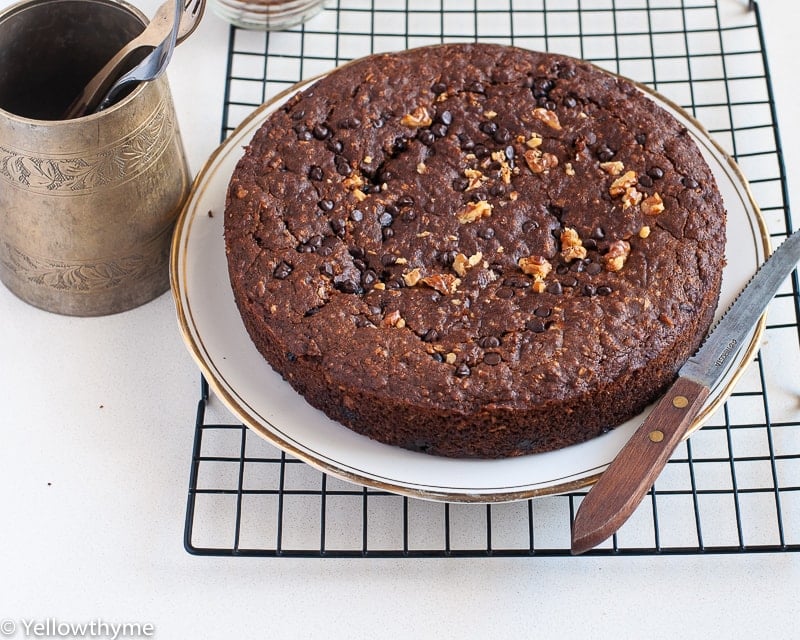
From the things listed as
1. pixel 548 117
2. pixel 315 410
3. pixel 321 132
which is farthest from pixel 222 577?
pixel 548 117

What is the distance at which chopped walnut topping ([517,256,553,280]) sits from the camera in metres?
1.99

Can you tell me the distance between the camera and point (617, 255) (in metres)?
2.00

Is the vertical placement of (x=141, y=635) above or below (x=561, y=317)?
below

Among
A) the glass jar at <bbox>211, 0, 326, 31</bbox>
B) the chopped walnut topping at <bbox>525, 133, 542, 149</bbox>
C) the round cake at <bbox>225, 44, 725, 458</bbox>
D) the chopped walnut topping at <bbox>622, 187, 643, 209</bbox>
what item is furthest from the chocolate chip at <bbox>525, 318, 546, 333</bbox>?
the glass jar at <bbox>211, 0, 326, 31</bbox>

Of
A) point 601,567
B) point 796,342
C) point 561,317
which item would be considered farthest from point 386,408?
point 796,342

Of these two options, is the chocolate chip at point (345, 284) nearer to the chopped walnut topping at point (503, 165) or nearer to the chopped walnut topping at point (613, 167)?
the chopped walnut topping at point (503, 165)

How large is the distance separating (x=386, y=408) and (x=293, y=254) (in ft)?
1.21

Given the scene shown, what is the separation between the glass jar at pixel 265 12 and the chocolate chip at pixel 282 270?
41.4 inches

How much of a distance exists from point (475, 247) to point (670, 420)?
1.60 feet

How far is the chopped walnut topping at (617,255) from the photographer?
1.98 m

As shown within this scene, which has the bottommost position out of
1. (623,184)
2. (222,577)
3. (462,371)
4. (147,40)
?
(222,577)

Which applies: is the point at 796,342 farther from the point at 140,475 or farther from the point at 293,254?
the point at 140,475

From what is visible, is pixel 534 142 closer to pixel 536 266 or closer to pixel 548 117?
pixel 548 117

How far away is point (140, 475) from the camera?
2168 mm
